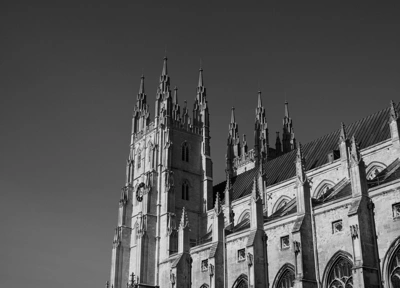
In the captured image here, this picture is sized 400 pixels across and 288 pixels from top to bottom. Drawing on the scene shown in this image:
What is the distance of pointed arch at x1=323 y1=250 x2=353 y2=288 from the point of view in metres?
33.6

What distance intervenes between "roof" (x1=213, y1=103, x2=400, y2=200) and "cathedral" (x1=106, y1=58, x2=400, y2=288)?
15 centimetres

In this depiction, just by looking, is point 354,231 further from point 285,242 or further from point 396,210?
point 285,242

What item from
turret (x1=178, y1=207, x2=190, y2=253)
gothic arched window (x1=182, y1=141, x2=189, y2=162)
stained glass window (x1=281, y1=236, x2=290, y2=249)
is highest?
gothic arched window (x1=182, y1=141, x2=189, y2=162)

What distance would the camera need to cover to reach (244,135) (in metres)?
83.5

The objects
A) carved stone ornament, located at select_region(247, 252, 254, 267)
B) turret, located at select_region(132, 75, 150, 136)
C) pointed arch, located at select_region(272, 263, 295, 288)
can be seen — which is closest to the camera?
pointed arch, located at select_region(272, 263, 295, 288)

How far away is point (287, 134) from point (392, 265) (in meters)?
49.2

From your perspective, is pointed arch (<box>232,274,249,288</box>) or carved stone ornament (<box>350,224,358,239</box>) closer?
carved stone ornament (<box>350,224,358,239</box>)

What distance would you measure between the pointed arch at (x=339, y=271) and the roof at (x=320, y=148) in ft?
53.1

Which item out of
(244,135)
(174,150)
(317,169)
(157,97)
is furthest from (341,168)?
(244,135)

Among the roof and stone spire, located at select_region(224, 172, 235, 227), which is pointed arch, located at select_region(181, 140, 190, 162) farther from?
stone spire, located at select_region(224, 172, 235, 227)

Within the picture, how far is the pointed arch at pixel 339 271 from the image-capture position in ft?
110

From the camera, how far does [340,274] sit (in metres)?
34.2

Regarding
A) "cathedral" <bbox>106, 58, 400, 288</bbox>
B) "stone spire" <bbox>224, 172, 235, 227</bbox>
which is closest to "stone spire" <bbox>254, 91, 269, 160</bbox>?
"cathedral" <bbox>106, 58, 400, 288</bbox>

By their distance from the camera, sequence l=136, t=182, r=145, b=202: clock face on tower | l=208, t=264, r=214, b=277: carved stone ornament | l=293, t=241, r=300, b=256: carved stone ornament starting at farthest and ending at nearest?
1. l=136, t=182, r=145, b=202: clock face on tower
2. l=208, t=264, r=214, b=277: carved stone ornament
3. l=293, t=241, r=300, b=256: carved stone ornament
